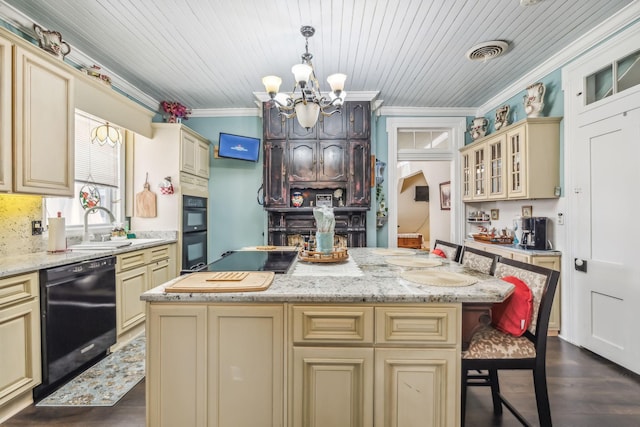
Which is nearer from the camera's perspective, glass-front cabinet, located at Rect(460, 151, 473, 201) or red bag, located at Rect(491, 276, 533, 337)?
red bag, located at Rect(491, 276, 533, 337)

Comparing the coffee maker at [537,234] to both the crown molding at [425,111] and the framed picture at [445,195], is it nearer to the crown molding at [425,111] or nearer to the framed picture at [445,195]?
the crown molding at [425,111]

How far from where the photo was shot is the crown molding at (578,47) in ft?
7.34

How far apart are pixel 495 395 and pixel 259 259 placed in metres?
1.73

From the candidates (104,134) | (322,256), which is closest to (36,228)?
(104,134)

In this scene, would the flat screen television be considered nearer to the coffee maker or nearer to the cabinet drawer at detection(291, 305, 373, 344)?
the cabinet drawer at detection(291, 305, 373, 344)

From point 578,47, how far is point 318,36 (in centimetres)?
237

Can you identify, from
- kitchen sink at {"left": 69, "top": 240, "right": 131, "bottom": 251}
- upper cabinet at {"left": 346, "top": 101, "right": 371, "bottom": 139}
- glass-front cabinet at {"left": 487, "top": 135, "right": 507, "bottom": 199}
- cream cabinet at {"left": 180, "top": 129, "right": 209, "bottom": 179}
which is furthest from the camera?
upper cabinet at {"left": 346, "top": 101, "right": 371, "bottom": 139}

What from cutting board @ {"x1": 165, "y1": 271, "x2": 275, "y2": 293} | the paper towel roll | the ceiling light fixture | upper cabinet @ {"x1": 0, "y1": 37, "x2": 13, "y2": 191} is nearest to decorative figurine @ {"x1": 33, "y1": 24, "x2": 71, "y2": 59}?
upper cabinet @ {"x1": 0, "y1": 37, "x2": 13, "y2": 191}

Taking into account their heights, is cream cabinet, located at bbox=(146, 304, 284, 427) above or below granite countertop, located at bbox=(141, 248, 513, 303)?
below

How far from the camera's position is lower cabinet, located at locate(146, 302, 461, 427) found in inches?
50.9

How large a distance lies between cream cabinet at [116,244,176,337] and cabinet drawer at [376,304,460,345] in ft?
7.92

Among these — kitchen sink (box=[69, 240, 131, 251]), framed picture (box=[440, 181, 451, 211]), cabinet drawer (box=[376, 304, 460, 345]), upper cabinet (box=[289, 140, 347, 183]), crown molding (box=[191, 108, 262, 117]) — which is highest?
crown molding (box=[191, 108, 262, 117])

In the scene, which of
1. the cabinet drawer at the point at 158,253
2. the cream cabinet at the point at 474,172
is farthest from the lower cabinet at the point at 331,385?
the cream cabinet at the point at 474,172

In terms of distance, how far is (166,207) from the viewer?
3.59 m
